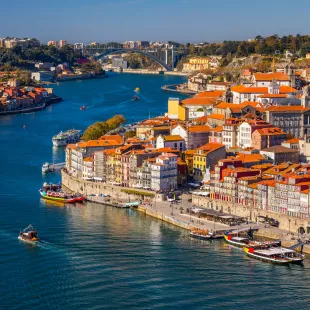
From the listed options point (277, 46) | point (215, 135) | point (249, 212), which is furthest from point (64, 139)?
point (277, 46)

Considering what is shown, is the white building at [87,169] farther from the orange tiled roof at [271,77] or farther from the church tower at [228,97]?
the orange tiled roof at [271,77]

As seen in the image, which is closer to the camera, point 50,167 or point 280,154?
point 280,154

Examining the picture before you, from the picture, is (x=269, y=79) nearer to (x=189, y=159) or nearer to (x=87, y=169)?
(x=189, y=159)

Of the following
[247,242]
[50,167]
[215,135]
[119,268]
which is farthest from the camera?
[50,167]

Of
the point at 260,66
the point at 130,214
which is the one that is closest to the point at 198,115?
the point at 130,214

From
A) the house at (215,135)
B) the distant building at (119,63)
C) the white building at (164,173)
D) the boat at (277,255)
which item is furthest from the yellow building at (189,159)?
the distant building at (119,63)

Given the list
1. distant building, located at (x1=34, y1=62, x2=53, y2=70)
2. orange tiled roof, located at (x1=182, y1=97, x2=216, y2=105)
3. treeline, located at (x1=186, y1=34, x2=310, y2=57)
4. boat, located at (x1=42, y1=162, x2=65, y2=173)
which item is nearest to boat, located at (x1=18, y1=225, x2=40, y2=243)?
boat, located at (x1=42, y1=162, x2=65, y2=173)

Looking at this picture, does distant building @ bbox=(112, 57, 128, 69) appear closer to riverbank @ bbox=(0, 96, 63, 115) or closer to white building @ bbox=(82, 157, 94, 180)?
riverbank @ bbox=(0, 96, 63, 115)

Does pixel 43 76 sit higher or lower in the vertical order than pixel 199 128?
higher
